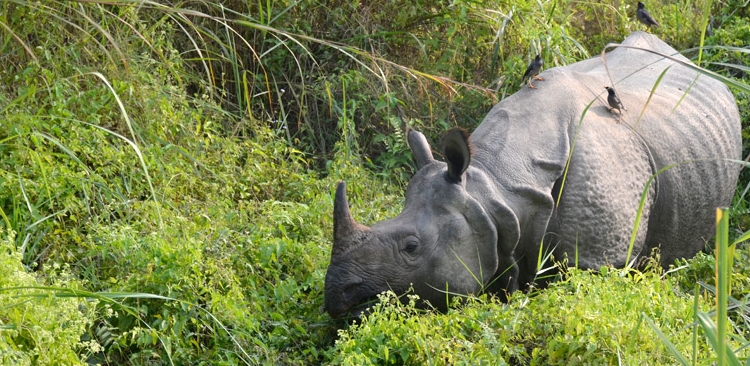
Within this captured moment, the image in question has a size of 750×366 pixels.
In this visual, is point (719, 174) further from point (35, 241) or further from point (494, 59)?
point (35, 241)

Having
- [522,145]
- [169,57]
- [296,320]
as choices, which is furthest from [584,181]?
[169,57]

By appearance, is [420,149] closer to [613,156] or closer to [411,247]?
[411,247]

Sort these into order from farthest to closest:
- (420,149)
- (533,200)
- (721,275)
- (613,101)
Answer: (613,101), (420,149), (533,200), (721,275)

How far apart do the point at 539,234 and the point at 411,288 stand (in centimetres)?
75

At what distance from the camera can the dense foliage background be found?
159 inches

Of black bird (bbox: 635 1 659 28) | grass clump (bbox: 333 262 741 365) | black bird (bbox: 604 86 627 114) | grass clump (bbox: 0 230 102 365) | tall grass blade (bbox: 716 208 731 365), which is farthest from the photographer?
black bird (bbox: 635 1 659 28)

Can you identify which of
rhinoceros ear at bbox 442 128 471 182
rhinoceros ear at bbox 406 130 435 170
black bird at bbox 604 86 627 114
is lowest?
rhinoceros ear at bbox 406 130 435 170

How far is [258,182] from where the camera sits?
21.0ft

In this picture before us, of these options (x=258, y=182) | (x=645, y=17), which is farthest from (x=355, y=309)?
(x=645, y=17)

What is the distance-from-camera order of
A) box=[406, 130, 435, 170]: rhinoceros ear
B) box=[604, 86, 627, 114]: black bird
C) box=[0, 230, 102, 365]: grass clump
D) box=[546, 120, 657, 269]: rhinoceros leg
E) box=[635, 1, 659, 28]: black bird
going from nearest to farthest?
box=[0, 230, 102, 365]: grass clump, box=[546, 120, 657, 269]: rhinoceros leg, box=[406, 130, 435, 170]: rhinoceros ear, box=[604, 86, 627, 114]: black bird, box=[635, 1, 659, 28]: black bird

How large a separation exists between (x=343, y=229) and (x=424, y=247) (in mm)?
342

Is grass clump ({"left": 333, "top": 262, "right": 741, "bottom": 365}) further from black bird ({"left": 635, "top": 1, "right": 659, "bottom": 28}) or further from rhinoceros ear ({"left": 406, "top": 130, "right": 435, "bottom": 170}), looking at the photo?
black bird ({"left": 635, "top": 1, "right": 659, "bottom": 28})

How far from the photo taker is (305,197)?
6414 millimetres

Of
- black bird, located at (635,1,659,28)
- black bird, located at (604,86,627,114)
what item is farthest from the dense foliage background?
black bird, located at (604,86,627,114)
